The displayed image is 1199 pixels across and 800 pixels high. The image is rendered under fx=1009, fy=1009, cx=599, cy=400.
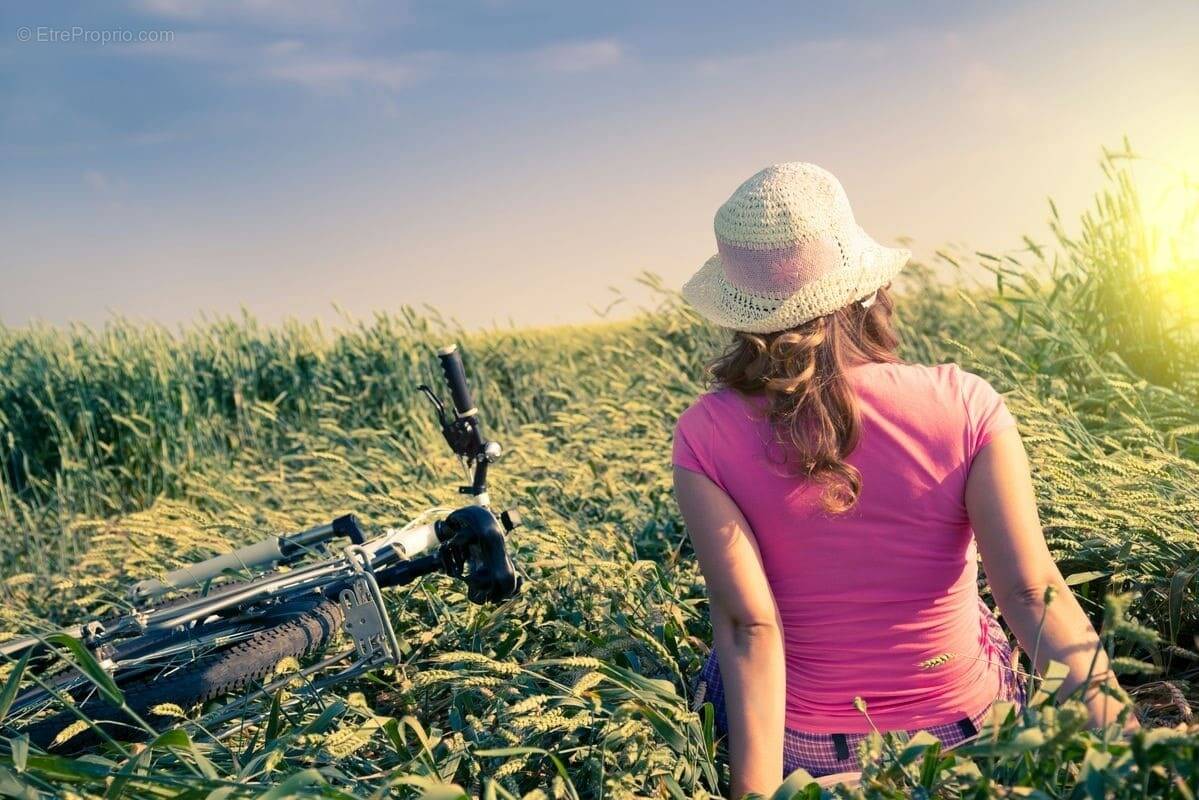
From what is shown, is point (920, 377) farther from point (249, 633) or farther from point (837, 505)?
point (249, 633)

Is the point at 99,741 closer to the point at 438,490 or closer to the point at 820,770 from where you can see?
the point at 820,770

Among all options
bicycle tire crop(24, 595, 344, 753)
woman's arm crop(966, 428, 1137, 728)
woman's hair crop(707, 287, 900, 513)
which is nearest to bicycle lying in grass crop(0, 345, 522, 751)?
bicycle tire crop(24, 595, 344, 753)

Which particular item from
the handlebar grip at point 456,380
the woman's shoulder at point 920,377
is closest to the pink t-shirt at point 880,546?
the woman's shoulder at point 920,377

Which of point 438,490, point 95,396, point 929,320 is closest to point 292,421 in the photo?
point 95,396

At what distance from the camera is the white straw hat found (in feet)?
6.26

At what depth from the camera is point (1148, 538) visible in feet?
9.60

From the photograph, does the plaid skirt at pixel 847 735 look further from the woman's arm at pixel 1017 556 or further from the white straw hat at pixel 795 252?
the white straw hat at pixel 795 252

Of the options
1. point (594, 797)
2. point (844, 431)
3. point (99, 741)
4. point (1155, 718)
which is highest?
point (844, 431)

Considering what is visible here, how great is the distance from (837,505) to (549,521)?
6.91 ft

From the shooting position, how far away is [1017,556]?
179 centimetres

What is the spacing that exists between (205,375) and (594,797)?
21.3ft

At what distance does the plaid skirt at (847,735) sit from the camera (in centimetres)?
202

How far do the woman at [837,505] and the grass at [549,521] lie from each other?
0.65 ft

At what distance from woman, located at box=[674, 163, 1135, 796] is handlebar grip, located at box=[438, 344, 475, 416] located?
0.87m
